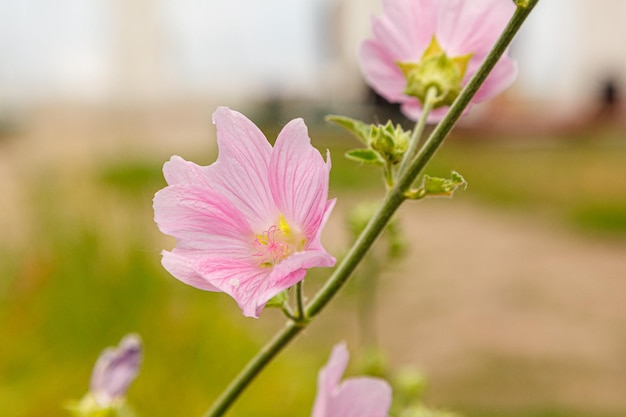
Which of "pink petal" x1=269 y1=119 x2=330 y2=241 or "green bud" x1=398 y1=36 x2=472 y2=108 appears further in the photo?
"green bud" x1=398 y1=36 x2=472 y2=108

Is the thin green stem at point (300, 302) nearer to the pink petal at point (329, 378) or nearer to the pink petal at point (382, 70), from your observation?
the pink petal at point (329, 378)

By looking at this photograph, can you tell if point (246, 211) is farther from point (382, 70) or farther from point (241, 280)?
point (382, 70)

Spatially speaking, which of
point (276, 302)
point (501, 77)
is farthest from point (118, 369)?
point (501, 77)

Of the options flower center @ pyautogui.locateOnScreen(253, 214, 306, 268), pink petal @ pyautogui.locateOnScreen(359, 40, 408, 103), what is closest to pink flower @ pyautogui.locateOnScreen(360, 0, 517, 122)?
pink petal @ pyautogui.locateOnScreen(359, 40, 408, 103)

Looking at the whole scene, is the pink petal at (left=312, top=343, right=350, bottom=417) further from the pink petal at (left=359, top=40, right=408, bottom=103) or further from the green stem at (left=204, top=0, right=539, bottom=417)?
the pink petal at (left=359, top=40, right=408, bottom=103)

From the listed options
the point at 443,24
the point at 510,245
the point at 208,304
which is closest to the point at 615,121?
the point at 510,245

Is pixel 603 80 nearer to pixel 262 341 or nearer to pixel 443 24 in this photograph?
pixel 262 341

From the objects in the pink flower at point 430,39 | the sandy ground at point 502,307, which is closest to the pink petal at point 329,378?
the pink flower at point 430,39
